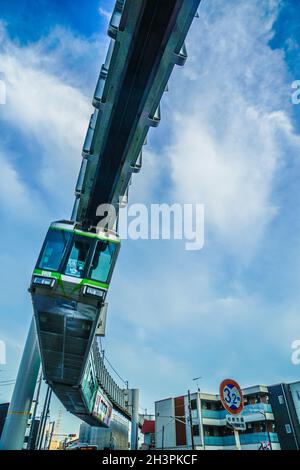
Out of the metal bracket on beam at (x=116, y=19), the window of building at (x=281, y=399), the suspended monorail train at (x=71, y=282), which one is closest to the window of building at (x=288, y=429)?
the window of building at (x=281, y=399)

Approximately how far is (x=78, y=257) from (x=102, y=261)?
2.90 feet

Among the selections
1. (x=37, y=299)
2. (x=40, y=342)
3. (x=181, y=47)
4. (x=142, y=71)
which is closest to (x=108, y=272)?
(x=37, y=299)

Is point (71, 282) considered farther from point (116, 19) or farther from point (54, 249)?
point (116, 19)

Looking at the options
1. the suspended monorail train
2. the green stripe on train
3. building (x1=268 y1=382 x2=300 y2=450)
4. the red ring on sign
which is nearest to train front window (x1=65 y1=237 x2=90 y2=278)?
the suspended monorail train

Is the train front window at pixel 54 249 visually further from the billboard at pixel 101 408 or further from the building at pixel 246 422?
the building at pixel 246 422

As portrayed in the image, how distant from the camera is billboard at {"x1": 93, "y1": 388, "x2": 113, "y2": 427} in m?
23.5

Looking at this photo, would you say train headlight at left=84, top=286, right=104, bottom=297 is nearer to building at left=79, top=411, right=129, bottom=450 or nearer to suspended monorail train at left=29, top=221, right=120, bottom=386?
suspended monorail train at left=29, top=221, right=120, bottom=386

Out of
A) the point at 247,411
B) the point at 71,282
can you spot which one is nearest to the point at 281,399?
the point at 247,411

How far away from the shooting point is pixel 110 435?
35969 mm

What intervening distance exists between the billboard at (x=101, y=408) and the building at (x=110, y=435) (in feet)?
19.1

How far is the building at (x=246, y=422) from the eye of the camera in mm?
33031
